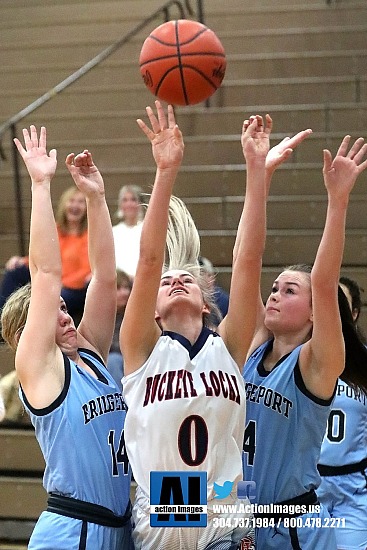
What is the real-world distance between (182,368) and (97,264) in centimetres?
80

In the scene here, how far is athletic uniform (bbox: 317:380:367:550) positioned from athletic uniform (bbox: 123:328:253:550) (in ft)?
3.52

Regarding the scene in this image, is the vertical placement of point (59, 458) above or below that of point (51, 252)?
below

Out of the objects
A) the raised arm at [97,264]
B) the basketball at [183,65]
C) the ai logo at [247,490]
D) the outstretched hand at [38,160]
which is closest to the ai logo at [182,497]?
the ai logo at [247,490]

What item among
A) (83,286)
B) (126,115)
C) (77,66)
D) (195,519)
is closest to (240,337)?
(195,519)

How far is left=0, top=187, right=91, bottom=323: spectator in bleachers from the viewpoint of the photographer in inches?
226

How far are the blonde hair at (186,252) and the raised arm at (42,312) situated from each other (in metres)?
0.48

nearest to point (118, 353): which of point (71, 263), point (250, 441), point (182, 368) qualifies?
point (71, 263)

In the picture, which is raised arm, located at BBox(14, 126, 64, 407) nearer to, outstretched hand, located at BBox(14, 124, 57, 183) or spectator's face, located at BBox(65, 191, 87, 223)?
outstretched hand, located at BBox(14, 124, 57, 183)

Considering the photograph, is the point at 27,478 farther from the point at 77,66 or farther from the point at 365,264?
the point at 77,66

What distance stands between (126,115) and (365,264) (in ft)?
8.50

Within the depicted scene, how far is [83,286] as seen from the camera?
5848 millimetres

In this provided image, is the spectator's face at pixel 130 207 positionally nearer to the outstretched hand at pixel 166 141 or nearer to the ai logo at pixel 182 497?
the outstretched hand at pixel 166 141

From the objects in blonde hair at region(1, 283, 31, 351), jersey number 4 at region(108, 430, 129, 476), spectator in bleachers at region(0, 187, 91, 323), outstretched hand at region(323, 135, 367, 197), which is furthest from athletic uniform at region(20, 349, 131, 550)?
spectator in bleachers at region(0, 187, 91, 323)

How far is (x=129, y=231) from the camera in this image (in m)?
5.99
